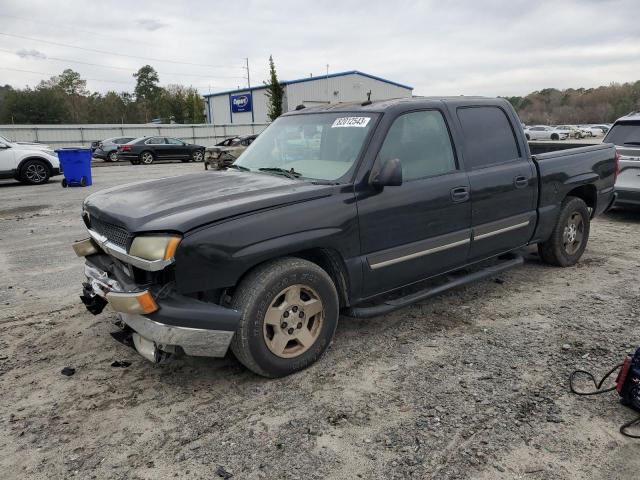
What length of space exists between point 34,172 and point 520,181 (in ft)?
47.7

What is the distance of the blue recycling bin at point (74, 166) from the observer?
46.6 feet

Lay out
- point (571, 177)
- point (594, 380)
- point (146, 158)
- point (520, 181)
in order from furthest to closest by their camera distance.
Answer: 1. point (146, 158)
2. point (571, 177)
3. point (520, 181)
4. point (594, 380)

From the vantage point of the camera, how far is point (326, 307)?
3.36 meters

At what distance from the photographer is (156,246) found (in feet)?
9.08

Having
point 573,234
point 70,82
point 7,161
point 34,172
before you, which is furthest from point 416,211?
point 70,82

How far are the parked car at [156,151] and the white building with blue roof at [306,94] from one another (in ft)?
52.0

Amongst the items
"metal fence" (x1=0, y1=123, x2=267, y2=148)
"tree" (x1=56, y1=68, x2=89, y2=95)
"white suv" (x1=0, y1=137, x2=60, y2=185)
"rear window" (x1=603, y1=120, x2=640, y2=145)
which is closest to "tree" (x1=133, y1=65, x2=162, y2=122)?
"tree" (x1=56, y1=68, x2=89, y2=95)

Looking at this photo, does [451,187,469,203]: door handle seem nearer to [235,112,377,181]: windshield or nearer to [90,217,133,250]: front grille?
[235,112,377,181]: windshield

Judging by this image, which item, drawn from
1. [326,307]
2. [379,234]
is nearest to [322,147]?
[379,234]

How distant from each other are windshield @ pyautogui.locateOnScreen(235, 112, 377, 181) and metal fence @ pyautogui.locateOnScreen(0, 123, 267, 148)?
29.4 meters

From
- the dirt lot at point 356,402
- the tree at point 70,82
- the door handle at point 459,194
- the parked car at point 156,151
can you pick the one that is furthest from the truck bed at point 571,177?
the tree at point 70,82

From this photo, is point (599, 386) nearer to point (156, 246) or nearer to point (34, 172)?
point (156, 246)

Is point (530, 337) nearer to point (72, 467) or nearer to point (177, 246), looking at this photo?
point (177, 246)

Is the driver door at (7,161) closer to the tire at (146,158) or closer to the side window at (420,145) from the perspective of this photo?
the tire at (146,158)
